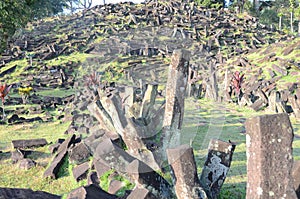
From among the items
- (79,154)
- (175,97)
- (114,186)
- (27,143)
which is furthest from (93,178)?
(27,143)

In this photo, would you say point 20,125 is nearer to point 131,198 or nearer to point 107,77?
point 107,77

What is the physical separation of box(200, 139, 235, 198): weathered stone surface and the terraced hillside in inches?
21.7

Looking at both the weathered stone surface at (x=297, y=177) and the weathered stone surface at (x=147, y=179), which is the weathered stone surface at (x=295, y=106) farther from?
the weathered stone surface at (x=147, y=179)

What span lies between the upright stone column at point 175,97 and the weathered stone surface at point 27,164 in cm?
358

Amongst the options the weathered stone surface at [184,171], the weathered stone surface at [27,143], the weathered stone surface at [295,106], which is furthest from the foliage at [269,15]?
the weathered stone surface at [184,171]

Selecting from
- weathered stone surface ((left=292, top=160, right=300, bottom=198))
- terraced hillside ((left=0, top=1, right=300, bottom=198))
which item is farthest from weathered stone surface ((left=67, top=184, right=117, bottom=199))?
weathered stone surface ((left=292, top=160, right=300, bottom=198))

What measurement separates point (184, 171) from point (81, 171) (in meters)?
3.09

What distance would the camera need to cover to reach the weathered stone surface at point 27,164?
7.12 metres

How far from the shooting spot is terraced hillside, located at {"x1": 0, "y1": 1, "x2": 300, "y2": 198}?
523 centimetres

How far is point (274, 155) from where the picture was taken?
306cm

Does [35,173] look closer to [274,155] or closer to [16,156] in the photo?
[16,156]

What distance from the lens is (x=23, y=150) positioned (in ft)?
26.5

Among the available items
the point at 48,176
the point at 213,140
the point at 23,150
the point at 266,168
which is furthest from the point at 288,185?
the point at 23,150

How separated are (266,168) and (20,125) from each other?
11160 millimetres
